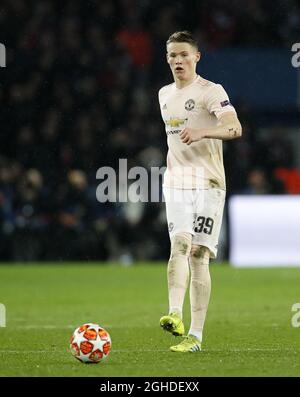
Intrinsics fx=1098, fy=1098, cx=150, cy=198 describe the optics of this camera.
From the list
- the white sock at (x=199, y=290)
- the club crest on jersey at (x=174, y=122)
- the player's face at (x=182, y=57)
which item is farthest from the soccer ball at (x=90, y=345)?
the player's face at (x=182, y=57)

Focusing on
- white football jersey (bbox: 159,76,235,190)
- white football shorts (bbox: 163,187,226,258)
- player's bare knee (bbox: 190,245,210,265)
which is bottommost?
player's bare knee (bbox: 190,245,210,265)

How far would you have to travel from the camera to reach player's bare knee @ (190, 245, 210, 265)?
8055 millimetres

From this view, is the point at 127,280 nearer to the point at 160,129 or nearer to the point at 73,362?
the point at 160,129

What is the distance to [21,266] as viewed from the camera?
1805 cm

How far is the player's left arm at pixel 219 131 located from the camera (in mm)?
7652

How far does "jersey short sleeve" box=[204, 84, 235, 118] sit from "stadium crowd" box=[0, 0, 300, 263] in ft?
33.1

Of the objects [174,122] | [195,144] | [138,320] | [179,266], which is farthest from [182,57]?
[138,320]

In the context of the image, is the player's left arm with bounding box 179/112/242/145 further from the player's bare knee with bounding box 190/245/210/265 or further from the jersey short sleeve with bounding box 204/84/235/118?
the player's bare knee with bounding box 190/245/210/265

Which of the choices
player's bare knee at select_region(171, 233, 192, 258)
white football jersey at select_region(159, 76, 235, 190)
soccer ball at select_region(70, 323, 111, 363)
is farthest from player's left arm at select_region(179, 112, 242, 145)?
soccer ball at select_region(70, 323, 111, 363)

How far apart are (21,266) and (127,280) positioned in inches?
118

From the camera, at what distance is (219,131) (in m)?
7.78

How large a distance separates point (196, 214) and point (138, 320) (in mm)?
2940

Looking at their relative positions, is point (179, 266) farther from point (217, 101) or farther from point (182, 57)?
point (182, 57)
